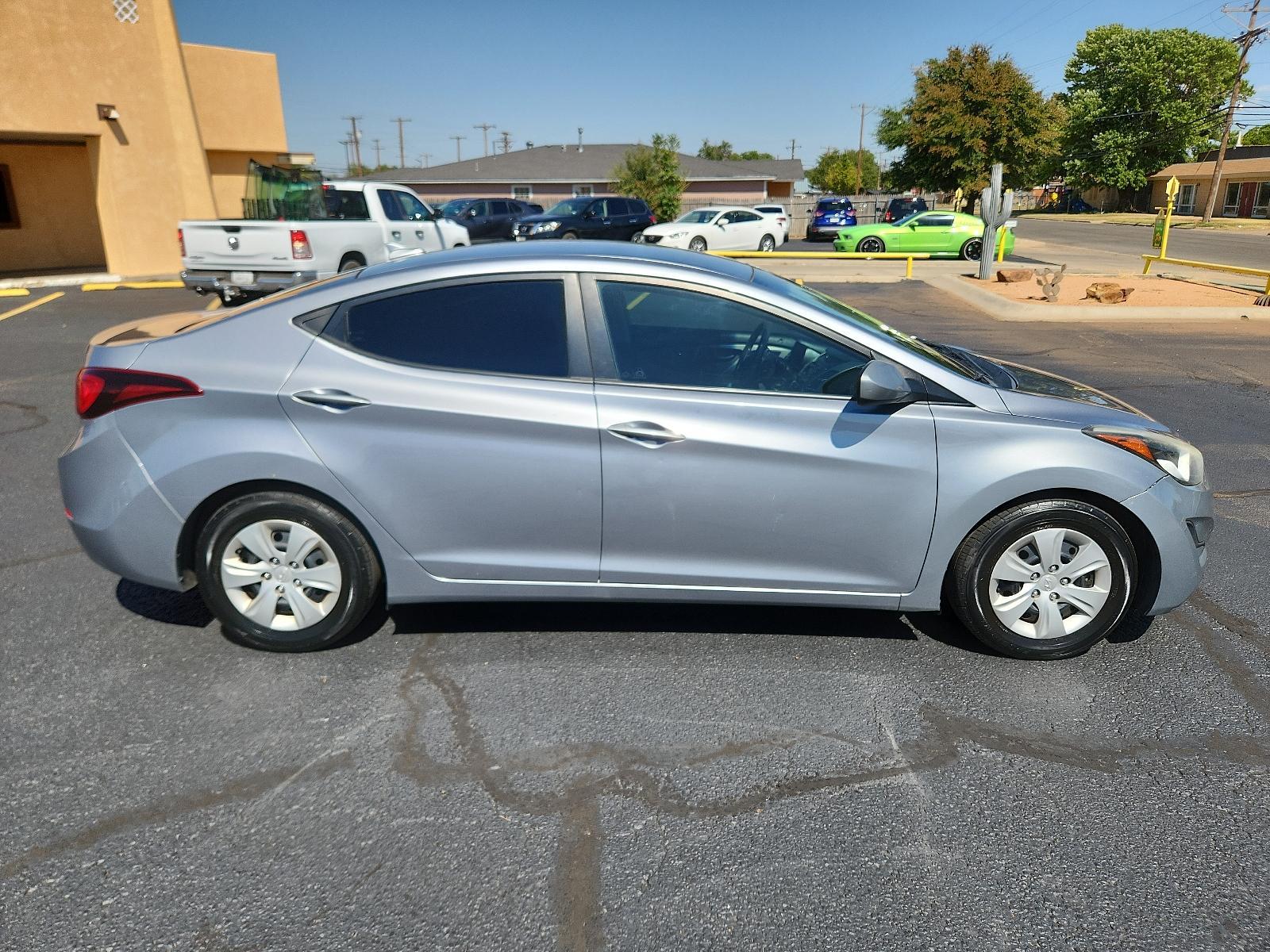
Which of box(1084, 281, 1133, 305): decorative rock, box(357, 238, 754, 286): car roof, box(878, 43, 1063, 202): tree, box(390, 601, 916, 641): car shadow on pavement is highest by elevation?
box(878, 43, 1063, 202): tree

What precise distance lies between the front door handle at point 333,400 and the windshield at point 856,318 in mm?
1699

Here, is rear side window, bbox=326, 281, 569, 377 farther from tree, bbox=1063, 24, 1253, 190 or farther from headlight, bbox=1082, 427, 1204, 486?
tree, bbox=1063, 24, 1253, 190

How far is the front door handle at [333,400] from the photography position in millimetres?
3541

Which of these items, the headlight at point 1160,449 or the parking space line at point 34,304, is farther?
the parking space line at point 34,304

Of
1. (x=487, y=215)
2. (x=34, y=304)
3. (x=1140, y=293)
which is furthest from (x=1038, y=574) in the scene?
(x=487, y=215)

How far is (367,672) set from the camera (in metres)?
3.66

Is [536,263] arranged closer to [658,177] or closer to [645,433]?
[645,433]

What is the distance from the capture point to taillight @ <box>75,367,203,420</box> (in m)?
3.59

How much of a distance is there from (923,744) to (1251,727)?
49.1 inches

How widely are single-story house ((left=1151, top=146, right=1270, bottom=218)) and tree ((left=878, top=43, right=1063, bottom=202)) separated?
36859 mm

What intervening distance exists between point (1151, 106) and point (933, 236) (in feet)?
205

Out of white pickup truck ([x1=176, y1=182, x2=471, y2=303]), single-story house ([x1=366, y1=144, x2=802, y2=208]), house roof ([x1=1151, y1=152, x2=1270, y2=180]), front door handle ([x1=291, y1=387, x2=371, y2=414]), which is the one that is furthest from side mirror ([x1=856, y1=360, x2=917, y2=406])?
house roof ([x1=1151, y1=152, x2=1270, y2=180])

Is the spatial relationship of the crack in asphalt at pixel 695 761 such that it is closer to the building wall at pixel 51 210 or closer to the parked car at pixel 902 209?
the building wall at pixel 51 210

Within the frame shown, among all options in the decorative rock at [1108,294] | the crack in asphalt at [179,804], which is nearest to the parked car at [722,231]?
the decorative rock at [1108,294]
